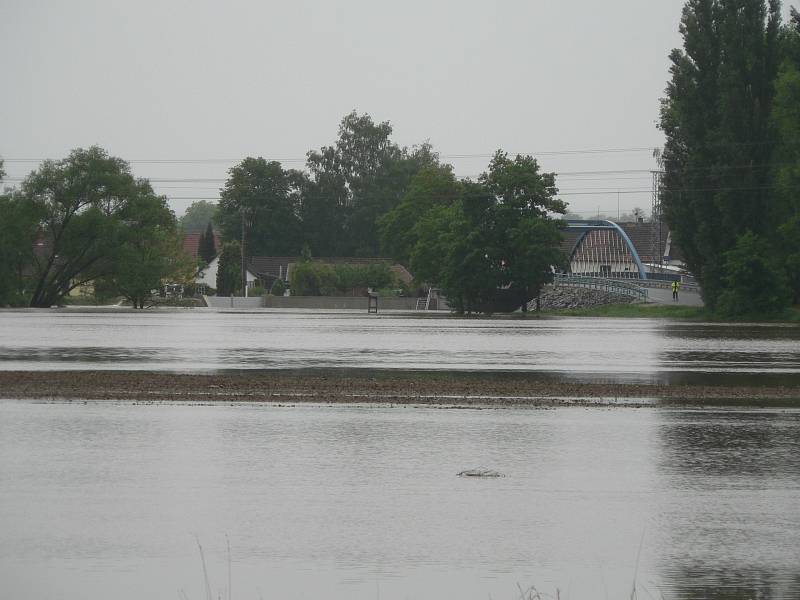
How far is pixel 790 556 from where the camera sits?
30.9 feet

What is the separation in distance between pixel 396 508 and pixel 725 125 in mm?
66355

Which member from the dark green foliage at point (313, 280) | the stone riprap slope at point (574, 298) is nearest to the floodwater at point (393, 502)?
the stone riprap slope at point (574, 298)

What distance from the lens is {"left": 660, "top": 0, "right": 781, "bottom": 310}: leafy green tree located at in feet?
240

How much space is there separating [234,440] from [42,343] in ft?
89.9

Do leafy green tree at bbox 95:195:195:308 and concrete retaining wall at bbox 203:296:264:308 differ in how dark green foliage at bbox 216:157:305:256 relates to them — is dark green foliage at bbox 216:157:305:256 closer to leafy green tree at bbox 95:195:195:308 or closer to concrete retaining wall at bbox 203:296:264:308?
concrete retaining wall at bbox 203:296:264:308

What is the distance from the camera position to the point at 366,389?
23.1m

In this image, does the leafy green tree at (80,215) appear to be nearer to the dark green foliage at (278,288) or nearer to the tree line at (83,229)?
Result: the tree line at (83,229)

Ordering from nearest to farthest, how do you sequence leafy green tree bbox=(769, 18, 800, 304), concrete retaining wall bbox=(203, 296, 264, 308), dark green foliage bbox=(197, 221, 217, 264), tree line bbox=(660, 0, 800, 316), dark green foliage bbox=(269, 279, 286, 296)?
leafy green tree bbox=(769, 18, 800, 304) < tree line bbox=(660, 0, 800, 316) < concrete retaining wall bbox=(203, 296, 264, 308) < dark green foliage bbox=(269, 279, 286, 296) < dark green foliage bbox=(197, 221, 217, 264)

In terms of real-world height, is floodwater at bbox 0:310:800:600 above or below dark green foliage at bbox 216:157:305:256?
below

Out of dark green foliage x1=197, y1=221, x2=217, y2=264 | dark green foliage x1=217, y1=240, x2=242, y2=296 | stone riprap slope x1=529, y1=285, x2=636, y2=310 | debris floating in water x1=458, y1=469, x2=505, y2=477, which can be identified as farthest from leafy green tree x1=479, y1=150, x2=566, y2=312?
dark green foliage x1=197, y1=221, x2=217, y2=264

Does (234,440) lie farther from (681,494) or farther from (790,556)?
(790,556)

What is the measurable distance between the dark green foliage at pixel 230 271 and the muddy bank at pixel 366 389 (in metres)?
118

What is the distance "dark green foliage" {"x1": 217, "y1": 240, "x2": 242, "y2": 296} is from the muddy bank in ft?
386

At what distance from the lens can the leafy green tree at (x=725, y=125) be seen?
73.1m
